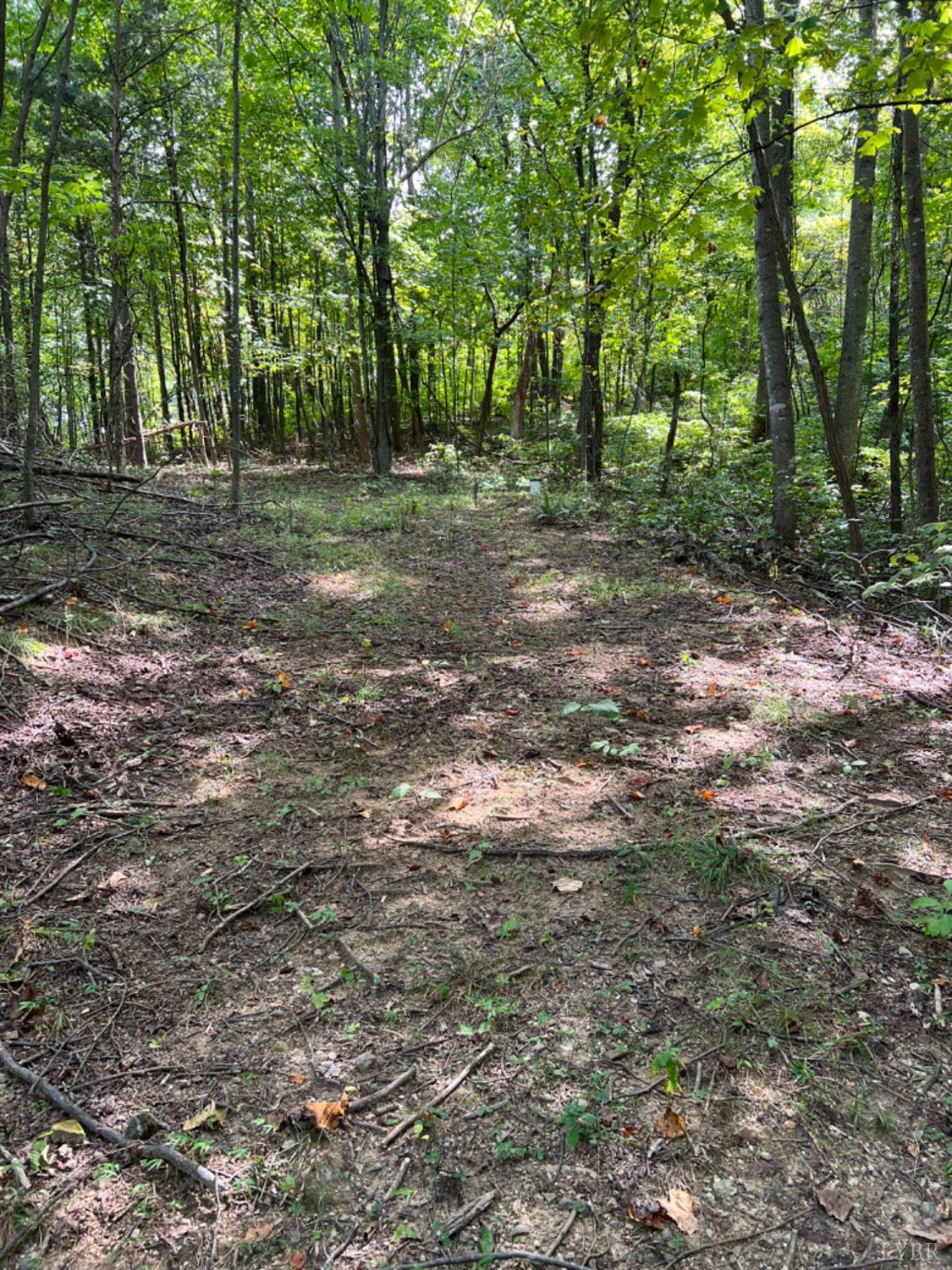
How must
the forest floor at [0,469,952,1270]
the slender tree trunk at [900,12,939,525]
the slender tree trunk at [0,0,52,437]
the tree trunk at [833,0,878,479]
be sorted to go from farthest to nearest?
the tree trunk at [833,0,878,479], the slender tree trunk at [900,12,939,525], the slender tree trunk at [0,0,52,437], the forest floor at [0,469,952,1270]

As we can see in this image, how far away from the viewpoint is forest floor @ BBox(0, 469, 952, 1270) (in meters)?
1.61

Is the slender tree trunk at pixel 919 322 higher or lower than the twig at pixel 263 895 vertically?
higher

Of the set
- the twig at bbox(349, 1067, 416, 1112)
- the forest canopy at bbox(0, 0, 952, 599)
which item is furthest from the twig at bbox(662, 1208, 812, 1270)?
the forest canopy at bbox(0, 0, 952, 599)

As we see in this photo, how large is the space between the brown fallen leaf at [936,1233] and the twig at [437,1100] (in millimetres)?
1048

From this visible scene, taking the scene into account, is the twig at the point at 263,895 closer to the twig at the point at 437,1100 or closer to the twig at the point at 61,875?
the twig at the point at 61,875

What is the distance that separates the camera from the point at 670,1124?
1.76 m

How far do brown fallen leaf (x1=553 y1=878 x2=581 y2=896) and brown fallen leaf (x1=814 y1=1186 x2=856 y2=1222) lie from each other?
117 centimetres

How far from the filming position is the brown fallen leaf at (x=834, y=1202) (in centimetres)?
156

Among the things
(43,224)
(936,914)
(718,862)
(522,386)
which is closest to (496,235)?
(522,386)

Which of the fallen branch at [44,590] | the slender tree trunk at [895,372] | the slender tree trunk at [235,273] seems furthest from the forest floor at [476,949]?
the slender tree trunk at [235,273]

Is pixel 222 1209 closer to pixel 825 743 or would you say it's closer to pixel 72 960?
pixel 72 960

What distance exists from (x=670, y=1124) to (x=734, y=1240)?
0.87 ft

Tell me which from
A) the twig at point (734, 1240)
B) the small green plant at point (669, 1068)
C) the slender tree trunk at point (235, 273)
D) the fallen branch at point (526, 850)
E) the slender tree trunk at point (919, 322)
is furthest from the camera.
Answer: the slender tree trunk at point (235, 273)

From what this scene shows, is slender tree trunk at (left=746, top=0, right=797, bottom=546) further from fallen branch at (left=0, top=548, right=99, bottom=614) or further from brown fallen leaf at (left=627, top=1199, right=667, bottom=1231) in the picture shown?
brown fallen leaf at (left=627, top=1199, right=667, bottom=1231)
